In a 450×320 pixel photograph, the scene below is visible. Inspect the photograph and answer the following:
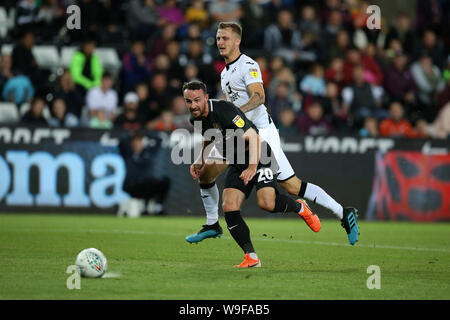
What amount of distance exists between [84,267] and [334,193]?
9171 mm

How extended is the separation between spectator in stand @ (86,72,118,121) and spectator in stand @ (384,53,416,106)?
21.7 ft

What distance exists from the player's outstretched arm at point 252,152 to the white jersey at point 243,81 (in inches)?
43.4

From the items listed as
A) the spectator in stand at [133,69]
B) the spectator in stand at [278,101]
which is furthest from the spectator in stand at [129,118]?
the spectator in stand at [278,101]

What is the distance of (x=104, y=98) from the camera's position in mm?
16297

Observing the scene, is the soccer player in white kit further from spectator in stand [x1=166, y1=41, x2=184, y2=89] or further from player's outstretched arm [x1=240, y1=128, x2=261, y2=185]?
spectator in stand [x1=166, y1=41, x2=184, y2=89]

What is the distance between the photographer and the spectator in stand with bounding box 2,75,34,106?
630 inches

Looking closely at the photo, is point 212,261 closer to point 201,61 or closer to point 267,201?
point 267,201

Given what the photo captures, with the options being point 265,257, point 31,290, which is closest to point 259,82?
point 265,257

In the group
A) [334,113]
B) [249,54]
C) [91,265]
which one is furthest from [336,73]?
[91,265]

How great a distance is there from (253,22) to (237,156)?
37.7 feet

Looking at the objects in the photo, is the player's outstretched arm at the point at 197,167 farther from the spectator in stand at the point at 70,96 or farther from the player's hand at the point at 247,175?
the spectator in stand at the point at 70,96

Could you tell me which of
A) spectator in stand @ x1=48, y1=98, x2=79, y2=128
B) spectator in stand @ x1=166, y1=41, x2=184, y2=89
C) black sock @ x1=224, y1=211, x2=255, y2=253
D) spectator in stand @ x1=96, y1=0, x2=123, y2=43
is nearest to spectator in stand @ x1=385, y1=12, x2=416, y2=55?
spectator in stand @ x1=166, y1=41, x2=184, y2=89
